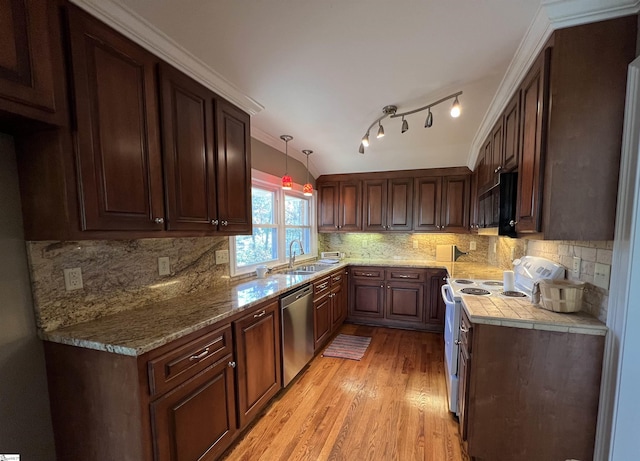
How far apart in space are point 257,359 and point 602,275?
213 cm

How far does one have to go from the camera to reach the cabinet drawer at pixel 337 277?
3335mm

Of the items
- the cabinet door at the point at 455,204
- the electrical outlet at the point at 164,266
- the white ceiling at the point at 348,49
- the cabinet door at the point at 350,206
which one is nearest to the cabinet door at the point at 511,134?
the white ceiling at the point at 348,49

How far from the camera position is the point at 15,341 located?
3.98 ft

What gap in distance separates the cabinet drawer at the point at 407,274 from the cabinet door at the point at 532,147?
2.06 meters

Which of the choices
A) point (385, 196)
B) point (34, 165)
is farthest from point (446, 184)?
point (34, 165)

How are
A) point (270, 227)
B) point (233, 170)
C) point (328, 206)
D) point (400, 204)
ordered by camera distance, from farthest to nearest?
point (328, 206), point (400, 204), point (270, 227), point (233, 170)

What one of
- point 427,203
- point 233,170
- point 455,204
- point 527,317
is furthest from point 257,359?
point 455,204

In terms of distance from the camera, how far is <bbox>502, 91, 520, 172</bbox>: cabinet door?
170cm

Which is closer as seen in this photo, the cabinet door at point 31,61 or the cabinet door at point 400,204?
the cabinet door at point 31,61

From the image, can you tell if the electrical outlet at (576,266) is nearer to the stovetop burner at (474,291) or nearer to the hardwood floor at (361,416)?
the stovetop burner at (474,291)

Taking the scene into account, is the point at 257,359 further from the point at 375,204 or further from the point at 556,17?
the point at 375,204

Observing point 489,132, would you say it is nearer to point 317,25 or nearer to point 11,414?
point 317,25

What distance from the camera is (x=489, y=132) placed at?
2.55 meters

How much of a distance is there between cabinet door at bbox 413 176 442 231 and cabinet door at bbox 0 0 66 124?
3.75 metres
